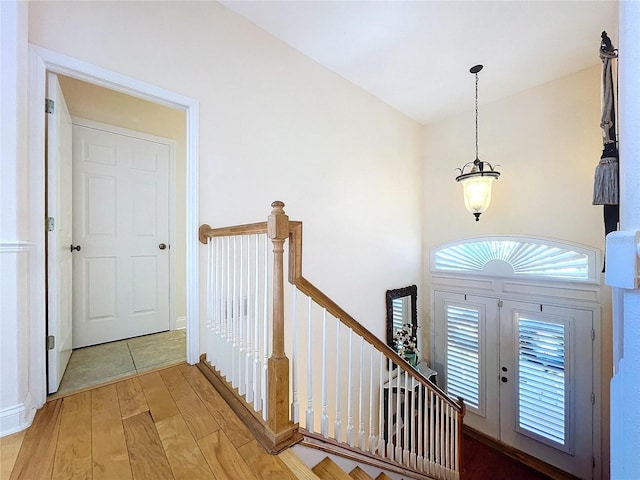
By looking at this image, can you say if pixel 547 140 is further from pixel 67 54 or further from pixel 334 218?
pixel 67 54

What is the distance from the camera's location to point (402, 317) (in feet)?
12.9

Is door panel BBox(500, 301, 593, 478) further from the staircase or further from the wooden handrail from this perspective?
the wooden handrail


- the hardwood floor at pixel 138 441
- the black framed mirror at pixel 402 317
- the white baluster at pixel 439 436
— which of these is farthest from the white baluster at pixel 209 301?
the black framed mirror at pixel 402 317

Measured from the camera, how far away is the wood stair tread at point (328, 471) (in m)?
1.42

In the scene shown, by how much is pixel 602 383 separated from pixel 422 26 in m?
3.95

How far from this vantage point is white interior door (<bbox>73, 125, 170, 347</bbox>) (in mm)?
2502

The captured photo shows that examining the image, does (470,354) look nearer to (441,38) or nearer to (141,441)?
(441,38)

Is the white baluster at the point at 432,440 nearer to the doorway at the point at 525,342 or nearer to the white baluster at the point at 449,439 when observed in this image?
the white baluster at the point at 449,439

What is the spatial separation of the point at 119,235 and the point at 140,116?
125 cm

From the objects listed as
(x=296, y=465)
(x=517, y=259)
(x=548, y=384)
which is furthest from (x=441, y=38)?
(x=548, y=384)

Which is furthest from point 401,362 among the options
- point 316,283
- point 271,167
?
point 271,167

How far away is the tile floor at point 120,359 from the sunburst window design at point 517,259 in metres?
3.57

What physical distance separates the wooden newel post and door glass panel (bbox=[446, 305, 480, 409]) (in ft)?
10.9

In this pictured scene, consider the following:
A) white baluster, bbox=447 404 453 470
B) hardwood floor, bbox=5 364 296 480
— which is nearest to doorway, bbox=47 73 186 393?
hardwood floor, bbox=5 364 296 480
